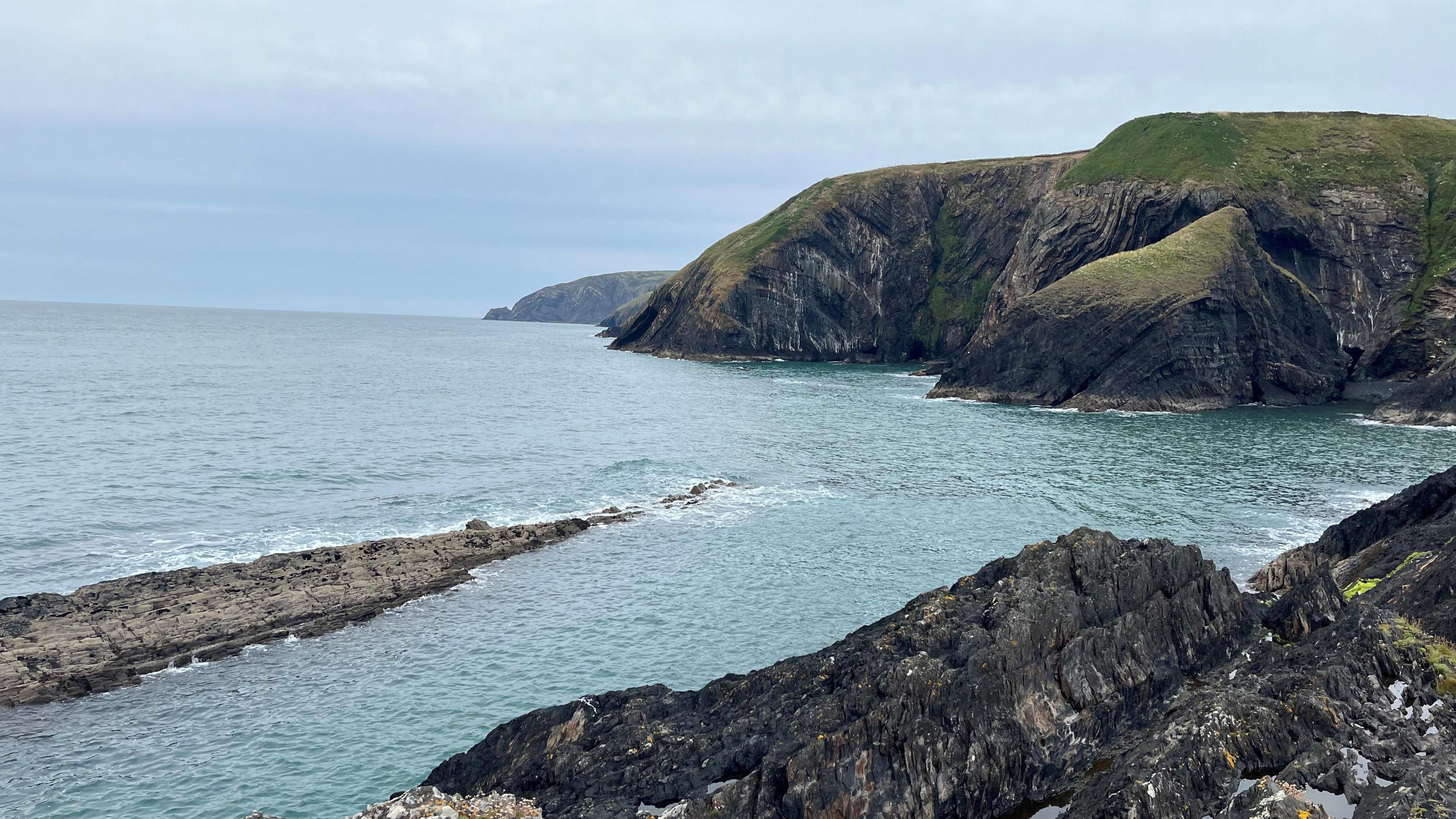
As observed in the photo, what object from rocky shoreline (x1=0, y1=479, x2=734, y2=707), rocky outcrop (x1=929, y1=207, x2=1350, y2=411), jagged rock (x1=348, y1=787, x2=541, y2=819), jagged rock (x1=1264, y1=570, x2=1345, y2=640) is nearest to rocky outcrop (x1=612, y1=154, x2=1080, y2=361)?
rocky outcrop (x1=929, y1=207, x2=1350, y2=411)

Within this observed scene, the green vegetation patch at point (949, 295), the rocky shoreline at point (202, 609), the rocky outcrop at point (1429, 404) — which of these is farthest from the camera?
the green vegetation patch at point (949, 295)

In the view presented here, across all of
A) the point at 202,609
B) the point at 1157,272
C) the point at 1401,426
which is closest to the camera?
the point at 202,609

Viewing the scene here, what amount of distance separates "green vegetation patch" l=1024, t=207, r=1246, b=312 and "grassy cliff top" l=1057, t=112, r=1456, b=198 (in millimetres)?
15899

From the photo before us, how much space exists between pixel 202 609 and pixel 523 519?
61.4 feet

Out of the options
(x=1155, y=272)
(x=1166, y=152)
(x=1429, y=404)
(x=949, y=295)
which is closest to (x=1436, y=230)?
(x=1166, y=152)

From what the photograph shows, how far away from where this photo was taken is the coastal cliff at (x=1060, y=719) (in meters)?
14.4

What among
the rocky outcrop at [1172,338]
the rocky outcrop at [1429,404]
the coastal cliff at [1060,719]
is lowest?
the coastal cliff at [1060,719]

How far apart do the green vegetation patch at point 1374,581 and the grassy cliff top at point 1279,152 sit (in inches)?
4358

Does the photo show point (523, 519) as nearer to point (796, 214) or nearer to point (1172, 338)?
point (1172, 338)

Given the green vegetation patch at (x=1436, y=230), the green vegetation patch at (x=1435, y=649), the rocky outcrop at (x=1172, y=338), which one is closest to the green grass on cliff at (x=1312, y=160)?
the green vegetation patch at (x=1436, y=230)

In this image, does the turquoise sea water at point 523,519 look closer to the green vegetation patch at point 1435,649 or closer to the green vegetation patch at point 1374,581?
the green vegetation patch at point 1374,581

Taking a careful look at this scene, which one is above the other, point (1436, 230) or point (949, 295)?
point (1436, 230)

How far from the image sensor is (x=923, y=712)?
16.8 m

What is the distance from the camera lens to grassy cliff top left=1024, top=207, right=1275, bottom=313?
9925 cm
